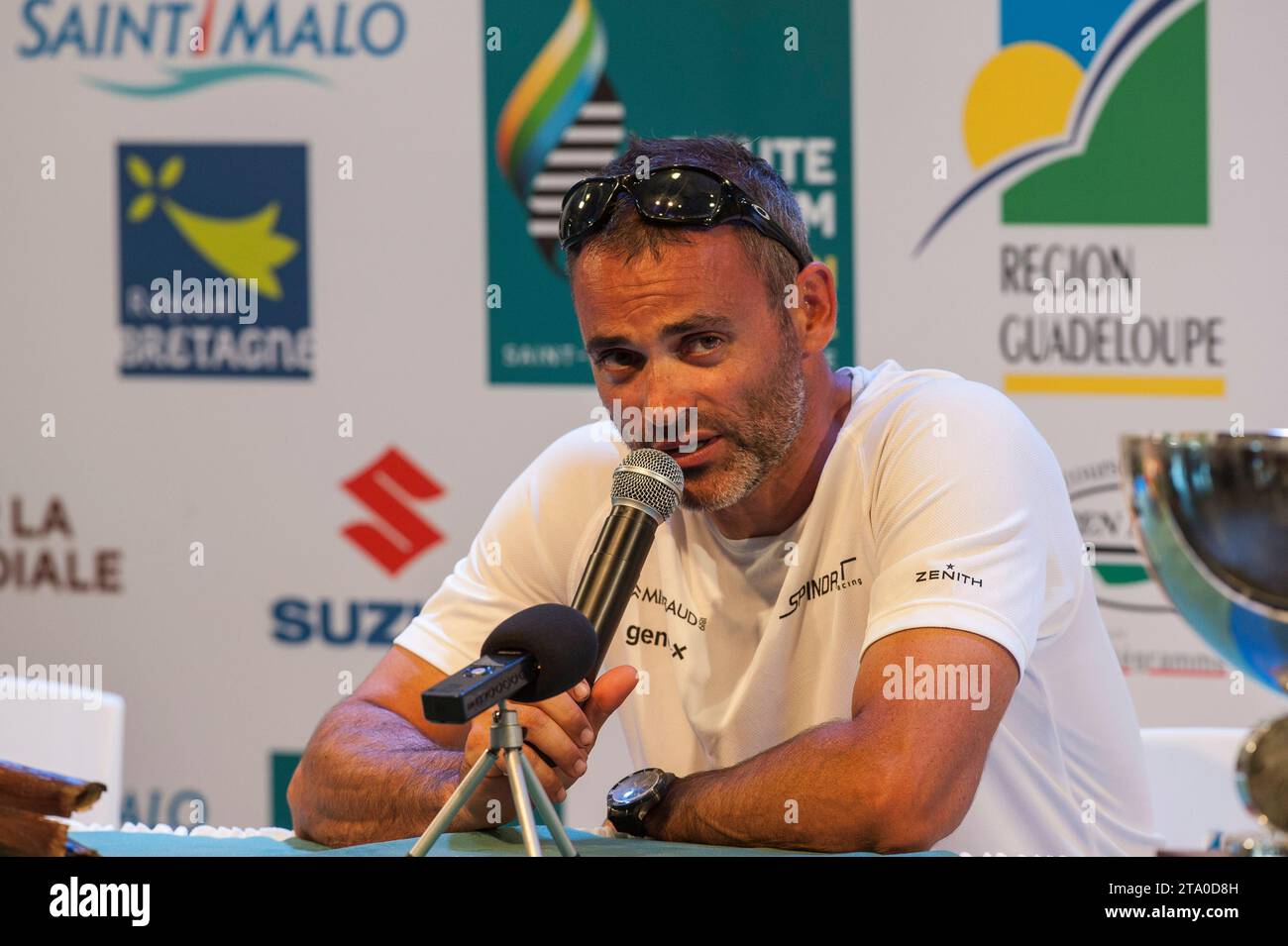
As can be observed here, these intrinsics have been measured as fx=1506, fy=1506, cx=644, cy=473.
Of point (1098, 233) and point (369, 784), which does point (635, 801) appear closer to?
point (369, 784)

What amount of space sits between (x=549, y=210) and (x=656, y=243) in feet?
6.55

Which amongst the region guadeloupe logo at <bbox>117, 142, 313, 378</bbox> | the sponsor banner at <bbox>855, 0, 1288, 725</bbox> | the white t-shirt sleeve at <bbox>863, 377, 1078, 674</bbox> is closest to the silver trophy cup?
the white t-shirt sleeve at <bbox>863, 377, 1078, 674</bbox>

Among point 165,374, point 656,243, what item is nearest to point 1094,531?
point 656,243

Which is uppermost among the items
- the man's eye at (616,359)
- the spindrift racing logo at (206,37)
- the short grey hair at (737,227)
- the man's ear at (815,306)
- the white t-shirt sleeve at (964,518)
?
the spindrift racing logo at (206,37)

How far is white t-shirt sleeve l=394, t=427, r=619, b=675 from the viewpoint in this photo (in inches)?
94.7

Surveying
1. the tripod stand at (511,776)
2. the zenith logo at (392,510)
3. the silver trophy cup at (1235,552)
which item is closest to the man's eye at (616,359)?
the tripod stand at (511,776)

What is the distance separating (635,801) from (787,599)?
51 centimetres

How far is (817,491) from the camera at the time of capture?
7.25 feet

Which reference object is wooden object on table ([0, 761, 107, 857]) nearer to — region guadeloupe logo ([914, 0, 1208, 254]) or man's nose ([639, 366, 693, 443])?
man's nose ([639, 366, 693, 443])

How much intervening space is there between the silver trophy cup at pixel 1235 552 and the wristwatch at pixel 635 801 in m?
0.94

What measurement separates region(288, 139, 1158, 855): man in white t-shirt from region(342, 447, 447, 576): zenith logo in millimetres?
1652

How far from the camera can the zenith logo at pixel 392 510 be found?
13.4 feet

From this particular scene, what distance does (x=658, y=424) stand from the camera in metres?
2.02

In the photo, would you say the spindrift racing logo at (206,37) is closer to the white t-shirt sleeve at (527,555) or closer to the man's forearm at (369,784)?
the white t-shirt sleeve at (527,555)
